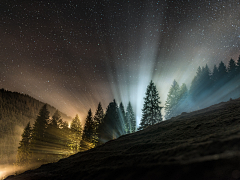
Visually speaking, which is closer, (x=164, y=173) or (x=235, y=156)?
(x=235, y=156)

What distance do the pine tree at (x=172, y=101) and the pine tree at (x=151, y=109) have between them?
5.41m

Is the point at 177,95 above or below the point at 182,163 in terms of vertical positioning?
above

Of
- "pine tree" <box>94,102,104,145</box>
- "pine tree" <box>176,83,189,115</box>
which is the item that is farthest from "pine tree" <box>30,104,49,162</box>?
"pine tree" <box>176,83,189,115</box>

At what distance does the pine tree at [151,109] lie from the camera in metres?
23.4

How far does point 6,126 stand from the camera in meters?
90.6

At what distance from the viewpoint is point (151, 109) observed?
23734mm

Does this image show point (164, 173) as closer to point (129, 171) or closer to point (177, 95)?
point (129, 171)

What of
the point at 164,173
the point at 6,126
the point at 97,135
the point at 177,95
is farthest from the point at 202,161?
the point at 6,126

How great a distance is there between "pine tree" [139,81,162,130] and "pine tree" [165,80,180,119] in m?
5.41

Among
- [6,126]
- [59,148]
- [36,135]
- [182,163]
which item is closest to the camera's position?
[182,163]

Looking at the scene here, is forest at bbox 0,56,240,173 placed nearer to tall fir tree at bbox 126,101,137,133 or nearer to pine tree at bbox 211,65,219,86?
pine tree at bbox 211,65,219,86

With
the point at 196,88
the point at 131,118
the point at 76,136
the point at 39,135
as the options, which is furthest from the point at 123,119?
the point at 196,88

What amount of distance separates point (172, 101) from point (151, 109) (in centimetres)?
777

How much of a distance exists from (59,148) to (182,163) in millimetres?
34872
